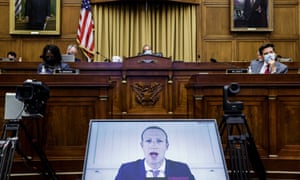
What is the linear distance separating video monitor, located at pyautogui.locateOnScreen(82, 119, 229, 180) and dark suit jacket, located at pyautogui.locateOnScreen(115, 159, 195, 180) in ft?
0.07

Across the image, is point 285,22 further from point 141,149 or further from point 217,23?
point 141,149

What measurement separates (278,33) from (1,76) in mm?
6664

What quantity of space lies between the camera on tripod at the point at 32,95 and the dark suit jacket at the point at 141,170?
1.30 metres

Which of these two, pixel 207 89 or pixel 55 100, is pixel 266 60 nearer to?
pixel 207 89

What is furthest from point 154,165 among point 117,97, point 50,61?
point 50,61

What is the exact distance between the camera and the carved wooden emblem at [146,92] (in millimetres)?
4965

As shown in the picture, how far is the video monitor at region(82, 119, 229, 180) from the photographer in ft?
6.51

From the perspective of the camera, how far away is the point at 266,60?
467 centimetres

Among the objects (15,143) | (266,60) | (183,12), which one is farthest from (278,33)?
(15,143)

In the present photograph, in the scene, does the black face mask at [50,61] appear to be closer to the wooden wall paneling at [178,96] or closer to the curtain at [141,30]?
the wooden wall paneling at [178,96]

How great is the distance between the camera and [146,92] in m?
5.00

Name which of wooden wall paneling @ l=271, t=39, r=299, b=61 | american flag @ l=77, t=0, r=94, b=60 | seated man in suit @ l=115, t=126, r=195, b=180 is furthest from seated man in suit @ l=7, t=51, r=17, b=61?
seated man in suit @ l=115, t=126, r=195, b=180

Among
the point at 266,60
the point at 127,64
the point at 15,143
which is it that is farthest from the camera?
the point at 127,64

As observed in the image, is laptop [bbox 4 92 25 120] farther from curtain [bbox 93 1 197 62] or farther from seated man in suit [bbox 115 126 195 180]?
curtain [bbox 93 1 197 62]
